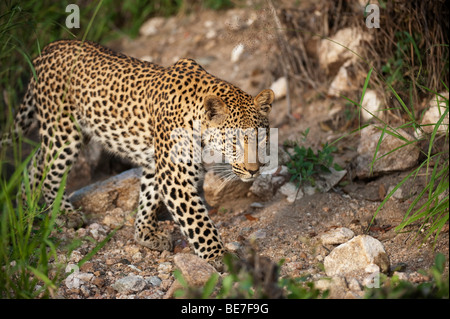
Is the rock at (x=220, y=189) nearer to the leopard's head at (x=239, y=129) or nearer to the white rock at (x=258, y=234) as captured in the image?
the white rock at (x=258, y=234)

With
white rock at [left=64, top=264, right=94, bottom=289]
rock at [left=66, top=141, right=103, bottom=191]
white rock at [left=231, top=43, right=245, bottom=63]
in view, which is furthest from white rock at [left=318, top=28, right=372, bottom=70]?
white rock at [left=64, top=264, right=94, bottom=289]

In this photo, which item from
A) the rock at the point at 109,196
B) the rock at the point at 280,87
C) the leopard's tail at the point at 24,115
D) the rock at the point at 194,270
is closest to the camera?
the rock at the point at 194,270

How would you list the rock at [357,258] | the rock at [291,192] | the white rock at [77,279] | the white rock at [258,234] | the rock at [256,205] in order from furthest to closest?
the rock at [256,205], the rock at [291,192], the white rock at [258,234], the white rock at [77,279], the rock at [357,258]

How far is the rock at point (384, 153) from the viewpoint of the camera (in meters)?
6.70

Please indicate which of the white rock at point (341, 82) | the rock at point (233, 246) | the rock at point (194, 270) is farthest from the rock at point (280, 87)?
the rock at point (194, 270)

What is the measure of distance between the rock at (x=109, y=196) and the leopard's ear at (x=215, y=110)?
2.24 m

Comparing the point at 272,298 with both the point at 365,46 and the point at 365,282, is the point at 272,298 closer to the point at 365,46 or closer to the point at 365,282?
the point at 365,282

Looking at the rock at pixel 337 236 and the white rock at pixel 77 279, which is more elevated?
the rock at pixel 337 236

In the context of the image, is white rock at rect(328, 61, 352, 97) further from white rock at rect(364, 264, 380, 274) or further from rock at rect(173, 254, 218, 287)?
rock at rect(173, 254, 218, 287)

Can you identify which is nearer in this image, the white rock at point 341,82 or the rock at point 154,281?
the rock at point 154,281

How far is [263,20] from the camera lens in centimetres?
847

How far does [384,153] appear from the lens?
6.89 meters
